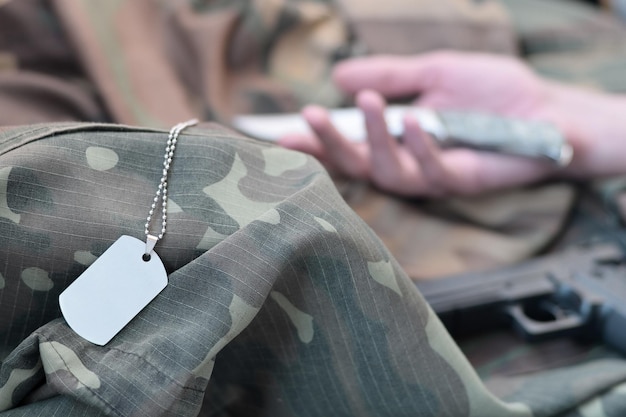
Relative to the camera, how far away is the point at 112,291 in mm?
362

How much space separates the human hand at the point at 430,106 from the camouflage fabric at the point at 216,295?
0.75 ft

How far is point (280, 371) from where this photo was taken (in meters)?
0.43

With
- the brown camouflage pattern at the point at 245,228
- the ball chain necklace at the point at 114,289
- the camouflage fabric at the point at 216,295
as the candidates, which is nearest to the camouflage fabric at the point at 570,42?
the brown camouflage pattern at the point at 245,228

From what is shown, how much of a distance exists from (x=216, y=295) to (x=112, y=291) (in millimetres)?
57

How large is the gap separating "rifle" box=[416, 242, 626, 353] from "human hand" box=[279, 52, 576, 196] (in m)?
0.13

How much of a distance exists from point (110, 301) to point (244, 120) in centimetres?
39

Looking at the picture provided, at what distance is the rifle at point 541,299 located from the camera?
0.55 metres

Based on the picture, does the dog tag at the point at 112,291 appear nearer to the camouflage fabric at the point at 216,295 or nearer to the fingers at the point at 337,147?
the camouflage fabric at the point at 216,295

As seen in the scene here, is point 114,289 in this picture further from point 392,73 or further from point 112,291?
point 392,73

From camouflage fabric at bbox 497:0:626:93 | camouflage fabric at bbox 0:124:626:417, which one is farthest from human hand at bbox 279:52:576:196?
camouflage fabric at bbox 0:124:626:417

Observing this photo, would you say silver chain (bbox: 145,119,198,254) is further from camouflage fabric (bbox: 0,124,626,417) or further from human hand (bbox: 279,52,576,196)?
human hand (bbox: 279,52,576,196)

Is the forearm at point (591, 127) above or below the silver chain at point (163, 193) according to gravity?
below

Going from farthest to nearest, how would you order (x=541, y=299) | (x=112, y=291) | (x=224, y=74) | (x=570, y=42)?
(x=570, y=42)
(x=224, y=74)
(x=541, y=299)
(x=112, y=291)

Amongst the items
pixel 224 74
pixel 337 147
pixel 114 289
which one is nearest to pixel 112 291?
pixel 114 289
